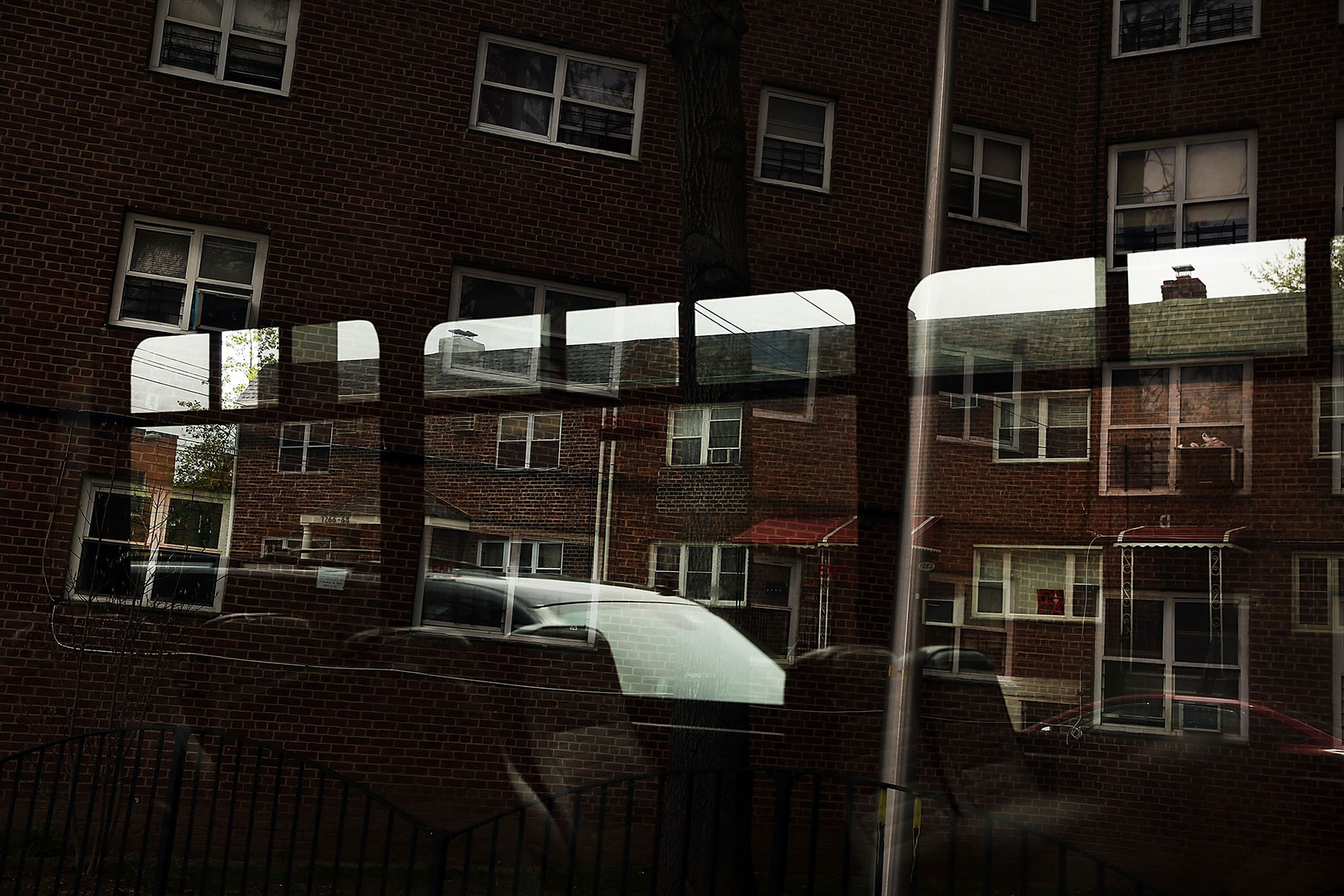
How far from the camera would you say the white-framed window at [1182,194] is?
7766 millimetres

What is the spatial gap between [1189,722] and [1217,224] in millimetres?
3785

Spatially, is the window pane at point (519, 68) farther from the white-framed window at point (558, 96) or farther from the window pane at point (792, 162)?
the window pane at point (792, 162)

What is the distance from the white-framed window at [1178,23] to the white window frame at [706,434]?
448cm

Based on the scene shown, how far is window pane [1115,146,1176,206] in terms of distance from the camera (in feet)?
26.5

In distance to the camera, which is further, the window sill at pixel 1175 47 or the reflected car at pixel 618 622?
the window sill at pixel 1175 47

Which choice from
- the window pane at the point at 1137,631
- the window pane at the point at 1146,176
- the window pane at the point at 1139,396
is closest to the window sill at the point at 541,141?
the window pane at the point at 1146,176

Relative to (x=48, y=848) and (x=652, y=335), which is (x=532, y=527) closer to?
(x=652, y=335)

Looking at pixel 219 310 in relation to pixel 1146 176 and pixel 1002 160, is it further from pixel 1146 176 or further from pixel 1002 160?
pixel 1146 176

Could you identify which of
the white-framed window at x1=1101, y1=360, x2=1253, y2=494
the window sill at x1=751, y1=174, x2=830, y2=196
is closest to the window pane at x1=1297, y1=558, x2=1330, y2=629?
the white-framed window at x1=1101, y1=360, x2=1253, y2=494

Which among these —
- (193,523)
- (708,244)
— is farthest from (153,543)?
(708,244)

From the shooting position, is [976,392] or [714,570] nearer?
[714,570]

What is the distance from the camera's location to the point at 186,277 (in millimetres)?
7898

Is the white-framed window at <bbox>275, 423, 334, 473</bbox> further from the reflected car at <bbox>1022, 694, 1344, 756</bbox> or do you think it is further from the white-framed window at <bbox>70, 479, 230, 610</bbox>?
the reflected car at <bbox>1022, 694, 1344, 756</bbox>

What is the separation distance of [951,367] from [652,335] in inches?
95.0
